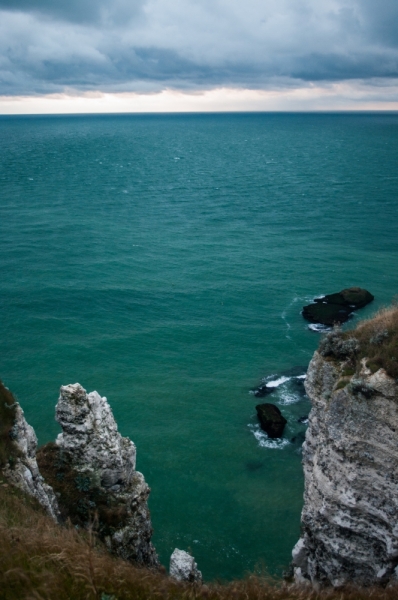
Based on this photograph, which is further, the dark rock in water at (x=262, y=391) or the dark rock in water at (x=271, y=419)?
the dark rock in water at (x=262, y=391)

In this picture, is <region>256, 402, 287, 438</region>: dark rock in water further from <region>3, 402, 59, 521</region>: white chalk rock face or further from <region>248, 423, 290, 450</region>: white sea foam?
<region>3, 402, 59, 521</region>: white chalk rock face

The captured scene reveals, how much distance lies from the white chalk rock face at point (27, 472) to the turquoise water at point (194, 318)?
54.3 feet

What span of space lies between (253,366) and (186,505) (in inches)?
843

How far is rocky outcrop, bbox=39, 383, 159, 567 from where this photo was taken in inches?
859

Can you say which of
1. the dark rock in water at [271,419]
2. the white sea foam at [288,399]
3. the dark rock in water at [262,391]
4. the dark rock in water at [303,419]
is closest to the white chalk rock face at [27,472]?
the dark rock in water at [271,419]

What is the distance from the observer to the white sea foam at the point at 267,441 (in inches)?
1730

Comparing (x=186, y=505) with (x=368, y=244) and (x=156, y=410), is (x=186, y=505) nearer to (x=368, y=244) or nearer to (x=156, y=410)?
(x=156, y=410)

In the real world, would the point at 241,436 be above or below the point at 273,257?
below

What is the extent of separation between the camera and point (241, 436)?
45.6 meters

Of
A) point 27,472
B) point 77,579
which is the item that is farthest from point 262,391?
point 77,579

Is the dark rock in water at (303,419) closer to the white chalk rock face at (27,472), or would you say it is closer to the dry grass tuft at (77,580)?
the white chalk rock face at (27,472)

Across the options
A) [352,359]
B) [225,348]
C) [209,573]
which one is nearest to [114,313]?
[225,348]

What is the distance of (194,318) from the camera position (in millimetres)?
67938

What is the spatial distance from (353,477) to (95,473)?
11229mm
